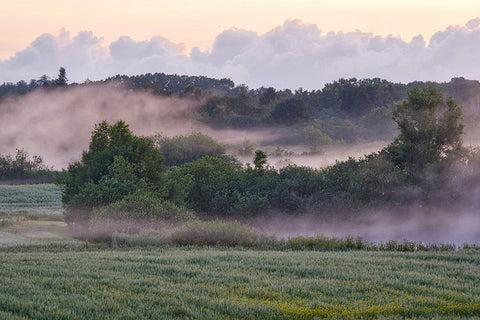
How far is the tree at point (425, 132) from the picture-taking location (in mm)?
38781

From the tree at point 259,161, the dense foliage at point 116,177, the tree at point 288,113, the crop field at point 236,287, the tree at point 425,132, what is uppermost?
the tree at point 288,113

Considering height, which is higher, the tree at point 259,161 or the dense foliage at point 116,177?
the tree at point 259,161

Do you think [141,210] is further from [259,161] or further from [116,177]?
[259,161]

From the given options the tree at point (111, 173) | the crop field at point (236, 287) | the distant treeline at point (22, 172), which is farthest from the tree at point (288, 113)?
the crop field at point (236, 287)

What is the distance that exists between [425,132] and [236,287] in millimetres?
31209

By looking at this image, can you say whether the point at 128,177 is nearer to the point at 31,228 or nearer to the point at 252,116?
the point at 31,228

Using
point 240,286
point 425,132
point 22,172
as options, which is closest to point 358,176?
point 425,132

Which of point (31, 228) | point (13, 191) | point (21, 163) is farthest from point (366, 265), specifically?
point (21, 163)

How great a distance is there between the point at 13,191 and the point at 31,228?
27778 millimetres

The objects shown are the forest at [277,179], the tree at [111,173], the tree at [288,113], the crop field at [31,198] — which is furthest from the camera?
the tree at [288,113]

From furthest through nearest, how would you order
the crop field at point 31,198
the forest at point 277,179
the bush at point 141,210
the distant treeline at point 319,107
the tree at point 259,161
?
the distant treeline at point 319,107
the crop field at point 31,198
the tree at point 259,161
the forest at point 277,179
the bush at point 141,210

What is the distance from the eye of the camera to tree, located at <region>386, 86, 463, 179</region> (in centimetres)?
3878

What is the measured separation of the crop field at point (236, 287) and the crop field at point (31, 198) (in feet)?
102

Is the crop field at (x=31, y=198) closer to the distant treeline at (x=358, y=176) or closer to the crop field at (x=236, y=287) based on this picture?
the distant treeline at (x=358, y=176)
